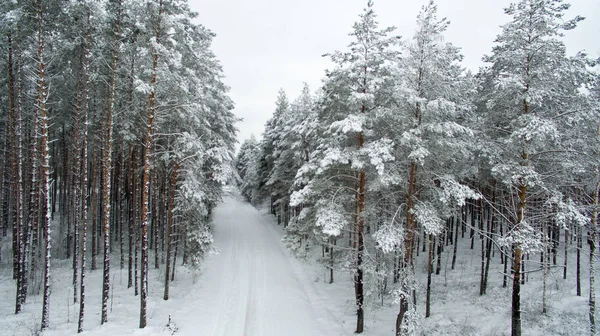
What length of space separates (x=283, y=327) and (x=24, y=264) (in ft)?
37.7

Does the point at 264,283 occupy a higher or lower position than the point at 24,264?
lower

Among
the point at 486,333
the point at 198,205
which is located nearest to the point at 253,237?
the point at 198,205

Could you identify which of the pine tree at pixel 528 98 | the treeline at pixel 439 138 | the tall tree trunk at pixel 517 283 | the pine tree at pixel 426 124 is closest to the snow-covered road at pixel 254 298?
the treeline at pixel 439 138

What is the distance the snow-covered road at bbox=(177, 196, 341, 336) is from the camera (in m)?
13.0

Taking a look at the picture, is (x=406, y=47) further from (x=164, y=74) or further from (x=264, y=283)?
(x=264, y=283)

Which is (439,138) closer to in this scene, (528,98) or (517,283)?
(528,98)

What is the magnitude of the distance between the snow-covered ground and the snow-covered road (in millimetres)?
49

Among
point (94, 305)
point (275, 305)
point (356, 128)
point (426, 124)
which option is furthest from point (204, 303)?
point (426, 124)

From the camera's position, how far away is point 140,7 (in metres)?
11.2

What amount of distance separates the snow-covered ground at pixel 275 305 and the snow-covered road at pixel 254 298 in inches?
1.9

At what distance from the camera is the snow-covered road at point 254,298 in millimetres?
13023

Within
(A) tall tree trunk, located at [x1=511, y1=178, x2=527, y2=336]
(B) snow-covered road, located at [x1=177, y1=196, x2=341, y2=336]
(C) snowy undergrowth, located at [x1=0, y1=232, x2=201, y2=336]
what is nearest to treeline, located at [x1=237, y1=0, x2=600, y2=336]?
(A) tall tree trunk, located at [x1=511, y1=178, x2=527, y2=336]

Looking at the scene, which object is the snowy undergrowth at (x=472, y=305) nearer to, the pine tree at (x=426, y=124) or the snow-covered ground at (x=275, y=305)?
the snow-covered ground at (x=275, y=305)

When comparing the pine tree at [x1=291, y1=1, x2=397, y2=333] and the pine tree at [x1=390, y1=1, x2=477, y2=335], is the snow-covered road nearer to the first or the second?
the pine tree at [x1=291, y1=1, x2=397, y2=333]
